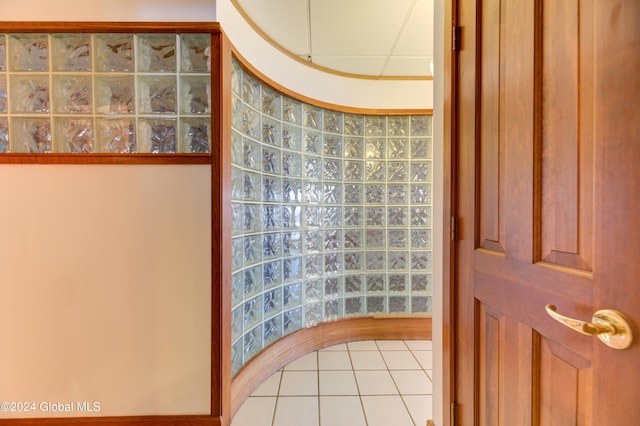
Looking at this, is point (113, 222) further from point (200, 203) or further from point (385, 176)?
point (385, 176)

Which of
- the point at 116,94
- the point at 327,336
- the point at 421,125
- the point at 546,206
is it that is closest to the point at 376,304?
the point at 327,336

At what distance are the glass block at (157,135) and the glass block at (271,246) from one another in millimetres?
798

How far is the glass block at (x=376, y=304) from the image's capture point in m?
2.45

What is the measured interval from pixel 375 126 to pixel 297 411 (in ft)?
7.31

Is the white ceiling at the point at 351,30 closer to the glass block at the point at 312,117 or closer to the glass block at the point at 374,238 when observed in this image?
the glass block at the point at 312,117

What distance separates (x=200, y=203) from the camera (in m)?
1.35

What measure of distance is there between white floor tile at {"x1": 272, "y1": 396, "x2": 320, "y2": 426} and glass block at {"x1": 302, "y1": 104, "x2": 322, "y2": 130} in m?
1.94

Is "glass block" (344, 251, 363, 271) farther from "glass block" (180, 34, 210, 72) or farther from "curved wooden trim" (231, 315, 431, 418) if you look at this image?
"glass block" (180, 34, 210, 72)

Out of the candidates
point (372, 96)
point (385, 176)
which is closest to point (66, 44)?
point (372, 96)

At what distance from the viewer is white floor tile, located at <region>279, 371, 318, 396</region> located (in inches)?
67.9

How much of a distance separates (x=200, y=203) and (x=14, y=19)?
4.10 ft

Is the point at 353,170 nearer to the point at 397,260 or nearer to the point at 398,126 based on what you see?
the point at 398,126

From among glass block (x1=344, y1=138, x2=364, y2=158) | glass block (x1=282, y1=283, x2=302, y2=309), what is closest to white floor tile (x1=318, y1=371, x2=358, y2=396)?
glass block (x1=282, y1=283, x2=302, y2=309)

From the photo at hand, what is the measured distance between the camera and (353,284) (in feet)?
7.96
